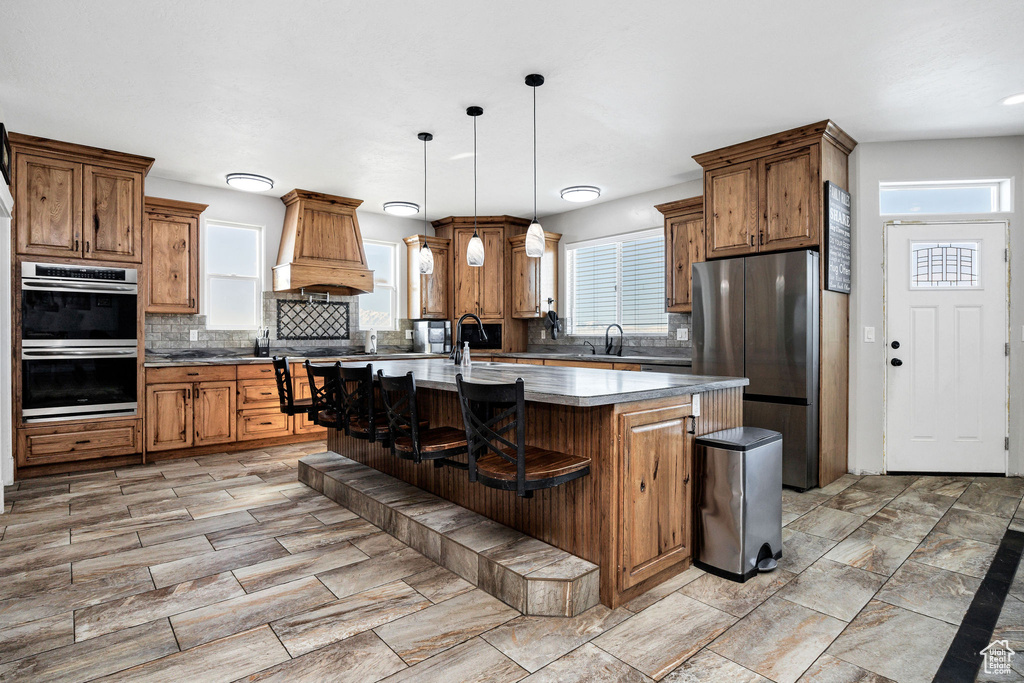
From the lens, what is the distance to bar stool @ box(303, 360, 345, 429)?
11.3 ft

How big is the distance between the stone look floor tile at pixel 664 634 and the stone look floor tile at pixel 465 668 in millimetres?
375

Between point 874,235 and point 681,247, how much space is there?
1600 mm

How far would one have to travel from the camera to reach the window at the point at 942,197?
4.43m

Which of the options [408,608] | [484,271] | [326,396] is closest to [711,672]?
[408,608]

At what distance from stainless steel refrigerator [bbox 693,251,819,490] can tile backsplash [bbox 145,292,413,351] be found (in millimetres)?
4257

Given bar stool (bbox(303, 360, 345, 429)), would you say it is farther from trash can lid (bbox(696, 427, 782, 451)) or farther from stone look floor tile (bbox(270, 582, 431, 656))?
trash can lid (bbox(696, 427, 782, 451))

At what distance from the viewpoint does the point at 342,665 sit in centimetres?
191

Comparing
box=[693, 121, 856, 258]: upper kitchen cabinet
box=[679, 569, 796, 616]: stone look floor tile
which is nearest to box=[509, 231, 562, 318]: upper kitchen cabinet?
box=[693, 121, 856, 258]: upper kitchen cabinet

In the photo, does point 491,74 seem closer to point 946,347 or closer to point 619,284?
point 619,284

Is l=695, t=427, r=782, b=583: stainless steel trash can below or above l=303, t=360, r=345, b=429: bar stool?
below

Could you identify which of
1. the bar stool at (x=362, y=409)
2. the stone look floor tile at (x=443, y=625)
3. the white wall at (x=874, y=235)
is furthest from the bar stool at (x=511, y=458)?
the white wall at (x=874, y=235)

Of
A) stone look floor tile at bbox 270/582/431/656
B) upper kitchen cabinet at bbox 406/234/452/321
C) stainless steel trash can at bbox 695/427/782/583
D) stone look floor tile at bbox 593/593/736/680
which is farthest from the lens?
upper kitchen cabinet at bbox 406/234/452/321

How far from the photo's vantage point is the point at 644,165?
5.18 m

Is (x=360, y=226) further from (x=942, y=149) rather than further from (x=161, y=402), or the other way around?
(x=942, y=149)
